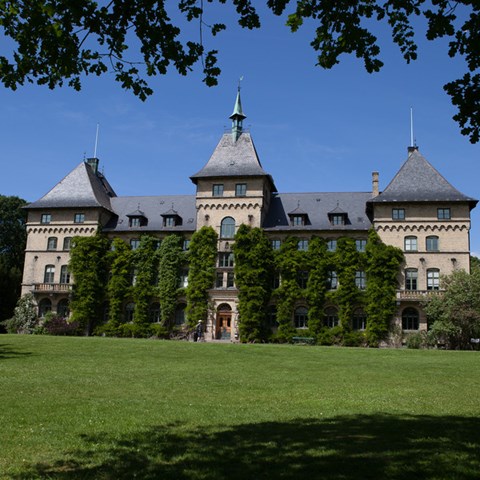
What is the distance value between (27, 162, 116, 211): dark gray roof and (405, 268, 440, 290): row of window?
2801 cm

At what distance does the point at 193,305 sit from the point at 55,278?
1392 cm

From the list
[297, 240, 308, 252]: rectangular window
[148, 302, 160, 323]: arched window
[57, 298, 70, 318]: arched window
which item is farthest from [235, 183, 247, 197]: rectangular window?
[57, 298, 70, 318]: arched window

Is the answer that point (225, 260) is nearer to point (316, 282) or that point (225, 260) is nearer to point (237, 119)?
point (316, 282)

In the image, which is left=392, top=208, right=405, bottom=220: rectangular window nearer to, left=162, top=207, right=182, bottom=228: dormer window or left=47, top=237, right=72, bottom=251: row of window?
left=162, top=207, right=182, bottom=228: dormer window

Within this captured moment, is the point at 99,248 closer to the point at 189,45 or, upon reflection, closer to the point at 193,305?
the point at 193,305

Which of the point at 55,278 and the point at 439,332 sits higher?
the point at 55,278

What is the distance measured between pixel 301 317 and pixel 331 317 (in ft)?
8.19

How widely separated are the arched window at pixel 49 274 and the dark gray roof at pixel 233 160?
51.2 feet

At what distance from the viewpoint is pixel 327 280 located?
4438 cm

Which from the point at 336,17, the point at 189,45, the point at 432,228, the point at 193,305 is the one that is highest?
the point at 432,228

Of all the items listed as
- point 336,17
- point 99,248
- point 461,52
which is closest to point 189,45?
point 336,17


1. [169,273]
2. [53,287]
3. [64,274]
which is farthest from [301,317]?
[53,287]

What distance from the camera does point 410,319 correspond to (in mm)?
42812

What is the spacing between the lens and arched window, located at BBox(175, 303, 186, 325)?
4672 cm
